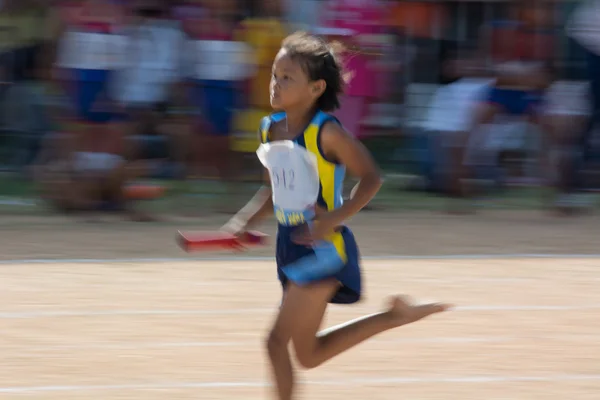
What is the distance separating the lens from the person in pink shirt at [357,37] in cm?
998

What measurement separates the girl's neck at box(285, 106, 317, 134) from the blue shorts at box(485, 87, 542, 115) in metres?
5.81

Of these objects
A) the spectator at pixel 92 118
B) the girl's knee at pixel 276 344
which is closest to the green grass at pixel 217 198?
Result: the spectator at pixel 92 118

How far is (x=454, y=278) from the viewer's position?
23.9ft

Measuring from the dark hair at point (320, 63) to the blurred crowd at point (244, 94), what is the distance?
16.2ft

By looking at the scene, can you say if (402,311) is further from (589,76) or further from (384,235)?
(589,76)

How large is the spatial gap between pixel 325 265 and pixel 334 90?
63cm

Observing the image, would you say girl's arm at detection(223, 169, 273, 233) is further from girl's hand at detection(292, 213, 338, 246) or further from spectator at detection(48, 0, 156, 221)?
spectator at detection(48, 0, 156, 221)

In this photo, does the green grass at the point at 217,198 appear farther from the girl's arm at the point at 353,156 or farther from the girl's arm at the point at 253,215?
the girl's arm at the point at 353,156

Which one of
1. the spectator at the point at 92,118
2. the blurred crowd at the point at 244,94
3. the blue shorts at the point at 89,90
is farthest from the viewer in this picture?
the blue shorts at the point at 89,90

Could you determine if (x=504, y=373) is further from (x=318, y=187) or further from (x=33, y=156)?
(x=33, y=156)

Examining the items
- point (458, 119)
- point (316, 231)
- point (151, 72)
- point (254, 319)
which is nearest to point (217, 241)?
point (316, 231)

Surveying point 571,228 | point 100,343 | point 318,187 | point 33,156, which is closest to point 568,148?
point 571,228

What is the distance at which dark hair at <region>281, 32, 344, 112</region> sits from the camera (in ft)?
13.9

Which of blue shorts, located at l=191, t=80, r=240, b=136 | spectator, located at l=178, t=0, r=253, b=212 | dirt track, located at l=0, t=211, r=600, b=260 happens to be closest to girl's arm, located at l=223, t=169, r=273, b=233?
dirt track, located at l=0, t=211, r=600, b=260
